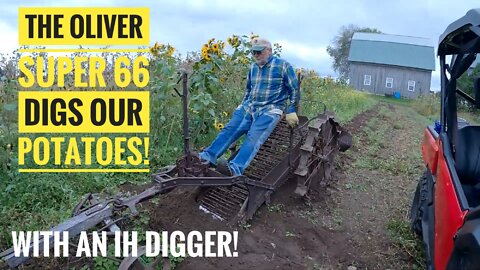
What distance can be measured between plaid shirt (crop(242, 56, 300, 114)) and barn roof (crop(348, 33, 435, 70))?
39473 millimetres

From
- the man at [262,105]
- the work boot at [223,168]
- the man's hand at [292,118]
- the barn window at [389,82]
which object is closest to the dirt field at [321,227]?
the work boot at [223,168]

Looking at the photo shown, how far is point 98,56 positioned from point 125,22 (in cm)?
121

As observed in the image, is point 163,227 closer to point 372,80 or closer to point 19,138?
point 19,138

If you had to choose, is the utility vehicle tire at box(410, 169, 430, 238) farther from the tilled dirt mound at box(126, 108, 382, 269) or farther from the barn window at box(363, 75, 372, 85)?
the barn window at box(363, 75, 372, 85)

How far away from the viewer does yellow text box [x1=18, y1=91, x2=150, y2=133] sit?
6.13 metres

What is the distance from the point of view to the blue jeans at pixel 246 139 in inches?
192

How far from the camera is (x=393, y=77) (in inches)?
1658

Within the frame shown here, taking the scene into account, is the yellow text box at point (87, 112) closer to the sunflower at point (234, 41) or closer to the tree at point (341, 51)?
the sunflower at point (234, 41)

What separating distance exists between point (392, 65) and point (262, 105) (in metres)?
40.1

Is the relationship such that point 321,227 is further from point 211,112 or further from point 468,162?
point 211,112

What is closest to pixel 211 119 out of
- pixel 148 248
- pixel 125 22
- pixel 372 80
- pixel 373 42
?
pixel 125 22

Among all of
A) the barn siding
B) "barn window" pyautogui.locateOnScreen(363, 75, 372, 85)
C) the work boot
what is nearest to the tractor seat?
the work boot

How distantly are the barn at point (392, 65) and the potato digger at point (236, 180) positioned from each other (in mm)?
36792

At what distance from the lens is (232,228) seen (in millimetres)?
4504
